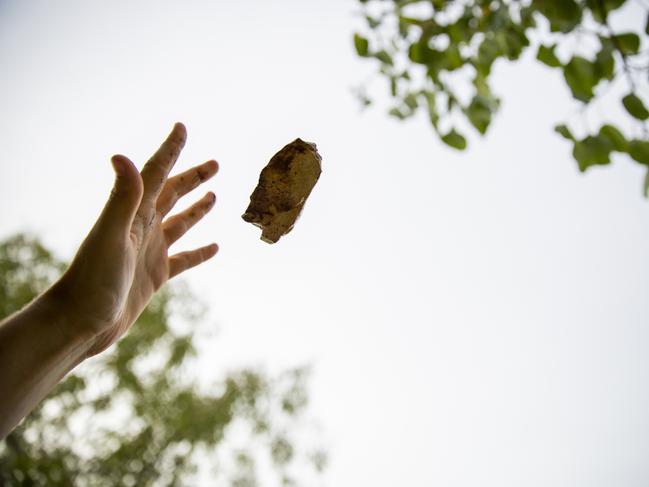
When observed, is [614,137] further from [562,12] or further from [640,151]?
[562,12]

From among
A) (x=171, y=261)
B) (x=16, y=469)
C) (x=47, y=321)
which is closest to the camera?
(x=47, y=321)

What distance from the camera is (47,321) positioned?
1.60 meters

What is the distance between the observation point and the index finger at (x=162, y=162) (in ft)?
6.57

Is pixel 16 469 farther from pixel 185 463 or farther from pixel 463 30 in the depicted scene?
pixel 463 30

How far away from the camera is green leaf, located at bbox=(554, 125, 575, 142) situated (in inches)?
72.1

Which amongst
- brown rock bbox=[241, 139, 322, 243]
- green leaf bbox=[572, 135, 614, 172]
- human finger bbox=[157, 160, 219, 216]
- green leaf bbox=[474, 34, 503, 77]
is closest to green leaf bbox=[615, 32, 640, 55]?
green leaf bbox=[572, 135, 614, 172]

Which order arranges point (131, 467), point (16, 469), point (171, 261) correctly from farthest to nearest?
point (131, 467), point (16, 469), point (171, 261)

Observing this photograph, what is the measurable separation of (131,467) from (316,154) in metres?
9.56

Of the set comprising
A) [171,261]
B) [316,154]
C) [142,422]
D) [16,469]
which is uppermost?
[316,154]

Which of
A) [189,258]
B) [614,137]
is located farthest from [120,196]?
[614,137]

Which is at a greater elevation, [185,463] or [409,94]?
[409,94]

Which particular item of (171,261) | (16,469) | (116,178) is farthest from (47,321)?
(16,469)

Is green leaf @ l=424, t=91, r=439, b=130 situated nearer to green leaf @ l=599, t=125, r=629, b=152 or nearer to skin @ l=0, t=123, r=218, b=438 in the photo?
green leaf @ l=599, t=125, r=629, b=152

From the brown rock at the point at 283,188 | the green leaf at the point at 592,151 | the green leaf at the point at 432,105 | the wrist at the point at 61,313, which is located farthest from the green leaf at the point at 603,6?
the wrist at the point at 61,313
